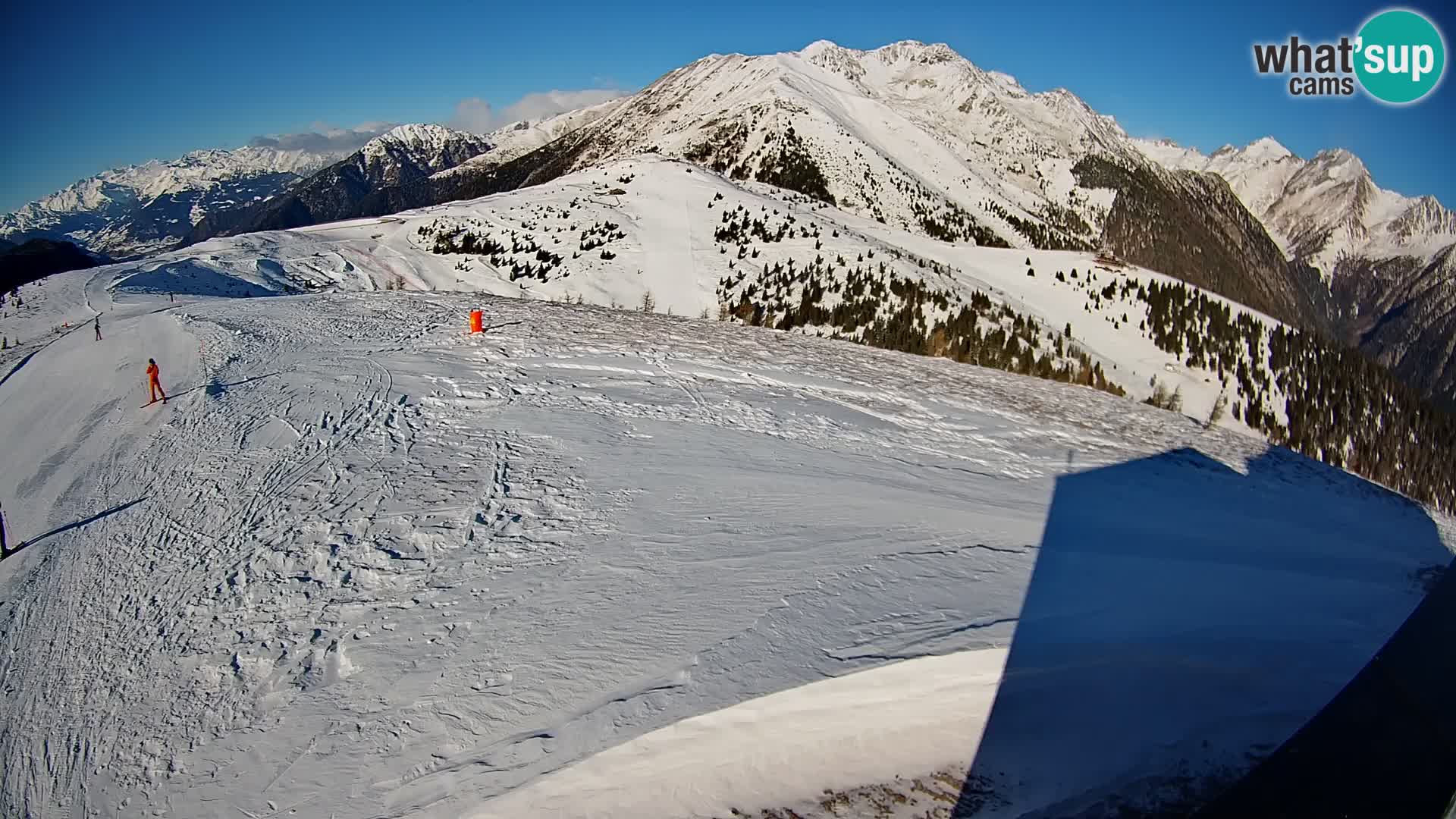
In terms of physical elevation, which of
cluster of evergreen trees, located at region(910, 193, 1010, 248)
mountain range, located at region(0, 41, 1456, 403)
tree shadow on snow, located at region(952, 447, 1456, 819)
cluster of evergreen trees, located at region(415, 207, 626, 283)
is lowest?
tree shadow on snow, located at region(952, 447, 1456, 819)

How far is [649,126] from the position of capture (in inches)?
4496

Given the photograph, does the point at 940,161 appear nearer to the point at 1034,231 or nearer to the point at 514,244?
the point at 1034,231

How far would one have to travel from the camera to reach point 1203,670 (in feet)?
18.3

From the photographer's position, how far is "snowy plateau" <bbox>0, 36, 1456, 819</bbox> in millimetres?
4734

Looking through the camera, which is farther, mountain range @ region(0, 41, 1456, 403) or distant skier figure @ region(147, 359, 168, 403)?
mountain range @ region(0, 41, 1456, 403)

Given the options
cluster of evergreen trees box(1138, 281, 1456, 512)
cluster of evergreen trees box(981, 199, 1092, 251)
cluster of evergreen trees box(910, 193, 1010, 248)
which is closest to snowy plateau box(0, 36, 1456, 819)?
cluster of evergreen trees box(1138, 281, 1456, 512)

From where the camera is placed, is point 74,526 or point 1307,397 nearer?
point 74,526

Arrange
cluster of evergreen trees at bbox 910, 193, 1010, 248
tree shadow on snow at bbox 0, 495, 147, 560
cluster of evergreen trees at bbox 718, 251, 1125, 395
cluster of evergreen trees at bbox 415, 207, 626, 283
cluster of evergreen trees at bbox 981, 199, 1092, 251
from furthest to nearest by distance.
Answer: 1. cluster of evergreen trees at bbox 981, 199, 1092, 251
2. cluster of evergreen trees at bbox 910, 193, 1010, 248
3. cluster of evergreen trees at bbox 415, 207, 626, 283
4. cluster of evergreen trees at bbox 718, 251, 1125, 395
5. tree shadow on snow at bbox 0, 495, 147, 560

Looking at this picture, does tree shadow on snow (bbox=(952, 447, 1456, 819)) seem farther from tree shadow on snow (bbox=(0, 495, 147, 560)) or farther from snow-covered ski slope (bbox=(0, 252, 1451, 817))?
tree shadow on snow (bbox=(0, 495, 147, 560))

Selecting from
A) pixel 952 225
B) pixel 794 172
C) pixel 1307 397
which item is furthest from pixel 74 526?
pixel 952 225

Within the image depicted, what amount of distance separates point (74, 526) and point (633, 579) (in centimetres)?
716

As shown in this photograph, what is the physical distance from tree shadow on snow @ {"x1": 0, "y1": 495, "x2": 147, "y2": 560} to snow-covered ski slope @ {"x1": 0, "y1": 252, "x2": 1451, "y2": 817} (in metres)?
0.04

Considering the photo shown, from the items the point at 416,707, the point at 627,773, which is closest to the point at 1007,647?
the point at 627,773

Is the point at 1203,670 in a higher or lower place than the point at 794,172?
lower
